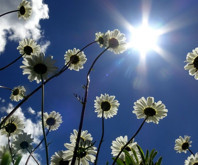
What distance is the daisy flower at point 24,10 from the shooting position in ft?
21.6

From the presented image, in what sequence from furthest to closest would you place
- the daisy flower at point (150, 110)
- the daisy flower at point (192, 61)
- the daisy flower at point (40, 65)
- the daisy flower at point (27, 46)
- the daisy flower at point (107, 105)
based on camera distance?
the daisy flower at point (27, 46) → the daisy flower at point (192, 61) → the daisy flower at point (107, 105) → the daisy flower at point (150, 110) → the daisy flower at point (40, 65)

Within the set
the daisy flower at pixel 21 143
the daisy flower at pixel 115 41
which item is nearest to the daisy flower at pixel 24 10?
the daisy flower at pixel 115 41

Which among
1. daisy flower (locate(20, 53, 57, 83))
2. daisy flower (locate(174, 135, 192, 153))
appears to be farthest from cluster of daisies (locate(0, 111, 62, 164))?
daisy flower (locate(174, 135, 192, 153))

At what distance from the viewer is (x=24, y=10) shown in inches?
261

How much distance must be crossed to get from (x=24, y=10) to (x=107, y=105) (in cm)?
371

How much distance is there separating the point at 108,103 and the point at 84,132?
3.56 feet

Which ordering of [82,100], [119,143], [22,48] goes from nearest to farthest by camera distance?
[82,100] < [119,143] < [22,48]

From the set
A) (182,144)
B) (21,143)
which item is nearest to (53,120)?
(21,143)

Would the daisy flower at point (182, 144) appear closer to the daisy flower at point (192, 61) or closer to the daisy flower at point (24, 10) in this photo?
the daisy flower at point (192, 61)

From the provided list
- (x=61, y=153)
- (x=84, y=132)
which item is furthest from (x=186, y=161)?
(x=61, y=153)

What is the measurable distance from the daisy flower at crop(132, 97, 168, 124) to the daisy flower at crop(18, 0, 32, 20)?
4032 mm

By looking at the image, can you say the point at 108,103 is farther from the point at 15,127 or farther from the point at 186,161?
the point at 186,161

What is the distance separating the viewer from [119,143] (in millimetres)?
4465

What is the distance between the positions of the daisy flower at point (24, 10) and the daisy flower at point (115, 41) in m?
→ 2.55
